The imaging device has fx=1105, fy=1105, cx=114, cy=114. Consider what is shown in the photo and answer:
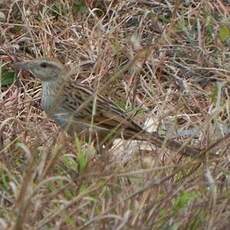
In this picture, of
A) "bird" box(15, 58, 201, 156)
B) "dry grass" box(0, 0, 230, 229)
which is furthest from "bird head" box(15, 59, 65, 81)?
"dry grass" box(0, 0, 230, 229)

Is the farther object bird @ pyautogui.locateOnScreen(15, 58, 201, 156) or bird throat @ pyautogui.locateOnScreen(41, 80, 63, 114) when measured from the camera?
bird throat @ pyautogui.locateOnScreen(41, 80, 63, 114)

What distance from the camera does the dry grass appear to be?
462 centimetres

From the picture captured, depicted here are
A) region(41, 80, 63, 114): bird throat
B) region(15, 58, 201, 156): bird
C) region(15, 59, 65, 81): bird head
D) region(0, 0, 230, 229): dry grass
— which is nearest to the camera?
region(0, 0, 230, 229): dry grass

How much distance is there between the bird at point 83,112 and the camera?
5.75 meters

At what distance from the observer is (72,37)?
316 inches

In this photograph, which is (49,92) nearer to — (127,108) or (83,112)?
(83,112)

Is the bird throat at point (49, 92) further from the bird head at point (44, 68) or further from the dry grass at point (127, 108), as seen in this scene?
the dry grass at point (127, 108)

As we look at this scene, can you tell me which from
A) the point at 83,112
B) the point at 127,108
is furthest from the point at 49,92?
the point at 127,108

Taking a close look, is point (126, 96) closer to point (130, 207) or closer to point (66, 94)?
point (66, 94)

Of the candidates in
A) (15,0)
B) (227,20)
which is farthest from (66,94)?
(15,0)

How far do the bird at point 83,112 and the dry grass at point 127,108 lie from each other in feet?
0.31

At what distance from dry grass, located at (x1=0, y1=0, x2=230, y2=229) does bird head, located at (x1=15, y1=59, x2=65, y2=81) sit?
0.28m

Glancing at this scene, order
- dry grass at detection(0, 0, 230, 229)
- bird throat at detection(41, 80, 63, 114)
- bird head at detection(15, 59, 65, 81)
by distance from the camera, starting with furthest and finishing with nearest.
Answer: bird head at detection(15, 59, 65, 81), bird throat at detection(41, 80, 63, 114), dry grass at detection(0, 0, 230, 229)

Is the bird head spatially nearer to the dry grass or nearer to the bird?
the bird
